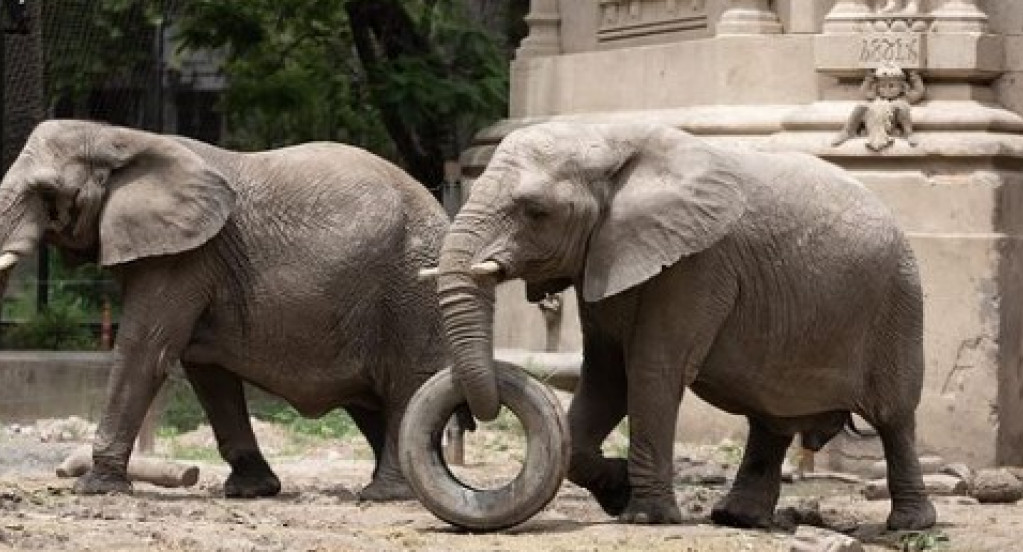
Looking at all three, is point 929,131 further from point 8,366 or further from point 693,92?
point 8,366

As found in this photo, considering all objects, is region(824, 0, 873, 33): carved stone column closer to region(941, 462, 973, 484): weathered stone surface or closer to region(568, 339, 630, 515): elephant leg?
region(941, 462, 973, 484): weathered stone surface

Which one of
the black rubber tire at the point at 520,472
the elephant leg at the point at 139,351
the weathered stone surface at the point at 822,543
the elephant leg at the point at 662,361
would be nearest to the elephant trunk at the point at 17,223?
the elephant leg at the point at 139,351

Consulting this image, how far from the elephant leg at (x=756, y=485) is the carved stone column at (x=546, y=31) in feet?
22.2

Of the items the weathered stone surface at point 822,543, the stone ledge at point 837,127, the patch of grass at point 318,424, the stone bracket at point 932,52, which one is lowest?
the patch of grass at point 318,424

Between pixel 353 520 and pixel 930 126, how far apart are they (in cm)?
522

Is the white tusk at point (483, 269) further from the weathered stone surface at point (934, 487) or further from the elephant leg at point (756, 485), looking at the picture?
the weathered stone surface at point (934, 487)

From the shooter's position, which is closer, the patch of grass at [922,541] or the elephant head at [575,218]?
the elephant head at [575,218]

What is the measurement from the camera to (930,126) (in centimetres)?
1778

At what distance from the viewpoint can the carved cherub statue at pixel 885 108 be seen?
17750mm

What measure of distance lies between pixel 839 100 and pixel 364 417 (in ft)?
13.0

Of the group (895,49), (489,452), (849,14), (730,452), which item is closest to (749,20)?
(849,14)

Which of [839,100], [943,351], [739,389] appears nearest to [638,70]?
[839,100]

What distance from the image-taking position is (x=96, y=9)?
26797 mm

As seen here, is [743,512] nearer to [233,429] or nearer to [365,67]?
[233,429]
